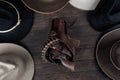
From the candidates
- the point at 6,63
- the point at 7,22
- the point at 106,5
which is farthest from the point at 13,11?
the point at 106,5

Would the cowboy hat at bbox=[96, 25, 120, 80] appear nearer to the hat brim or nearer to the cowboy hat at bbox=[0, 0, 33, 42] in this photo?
the hat brim

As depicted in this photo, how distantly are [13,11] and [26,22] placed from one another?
59 mm

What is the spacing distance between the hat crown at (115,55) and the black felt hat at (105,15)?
0.06 meters

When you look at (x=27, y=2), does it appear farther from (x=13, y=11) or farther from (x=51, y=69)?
(x=51, y=69)

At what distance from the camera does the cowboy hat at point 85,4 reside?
77 centimetres

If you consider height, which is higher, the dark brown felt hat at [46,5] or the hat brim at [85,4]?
the dark brown felt hat at [46,5]

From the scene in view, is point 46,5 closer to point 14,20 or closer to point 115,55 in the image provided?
point 14,20

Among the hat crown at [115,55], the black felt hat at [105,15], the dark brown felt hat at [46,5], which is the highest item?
the dark brown felt hat at [46,5]

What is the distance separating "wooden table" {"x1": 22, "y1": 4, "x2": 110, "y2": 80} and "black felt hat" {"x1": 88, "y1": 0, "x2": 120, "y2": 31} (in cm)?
2

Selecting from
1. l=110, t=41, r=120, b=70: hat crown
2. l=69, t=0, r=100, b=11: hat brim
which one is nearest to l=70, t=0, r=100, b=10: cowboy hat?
l=69, t=0, r=100, b=11: hat brim

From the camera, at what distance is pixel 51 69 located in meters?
0.80

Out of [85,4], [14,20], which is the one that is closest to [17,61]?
[14,20]

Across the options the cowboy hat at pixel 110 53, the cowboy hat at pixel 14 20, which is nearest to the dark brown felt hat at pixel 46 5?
the cowboy hat at pixel 14 20

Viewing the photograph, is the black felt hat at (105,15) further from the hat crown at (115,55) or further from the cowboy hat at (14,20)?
the cowboy hat at (14,20)
